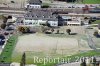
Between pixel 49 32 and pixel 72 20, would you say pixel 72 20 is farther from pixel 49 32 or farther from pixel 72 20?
pixel 49 32

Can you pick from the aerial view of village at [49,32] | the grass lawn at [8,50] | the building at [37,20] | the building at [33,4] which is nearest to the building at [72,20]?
the aerial view of village at [49,32]

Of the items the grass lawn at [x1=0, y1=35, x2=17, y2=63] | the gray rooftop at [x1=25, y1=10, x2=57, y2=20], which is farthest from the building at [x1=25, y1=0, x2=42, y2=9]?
the grass lawn at [x1=0, y1=35, x2=17, y2=63]

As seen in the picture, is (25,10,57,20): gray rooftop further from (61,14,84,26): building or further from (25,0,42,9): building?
(25,0,42,9): building

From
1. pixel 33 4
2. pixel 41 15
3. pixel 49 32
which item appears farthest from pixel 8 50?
pixel 33 4

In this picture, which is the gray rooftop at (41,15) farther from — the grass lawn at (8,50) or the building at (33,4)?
the grass lawn at (8,50)

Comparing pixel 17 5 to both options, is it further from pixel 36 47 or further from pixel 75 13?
pixel 36 47

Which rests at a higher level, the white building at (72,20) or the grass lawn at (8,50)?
the white building at (72,20)

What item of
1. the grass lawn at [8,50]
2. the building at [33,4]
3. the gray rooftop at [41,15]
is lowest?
the grass lawn at [8,50]

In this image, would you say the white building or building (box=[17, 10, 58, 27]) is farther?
the white building
